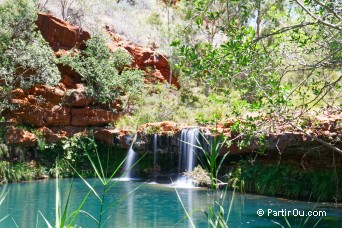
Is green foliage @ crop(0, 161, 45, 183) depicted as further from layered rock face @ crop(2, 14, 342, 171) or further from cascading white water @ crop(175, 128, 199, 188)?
cascading white water @ crop(175, 128, 199, 188)

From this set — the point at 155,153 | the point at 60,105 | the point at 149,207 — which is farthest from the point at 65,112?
the point at 149,207

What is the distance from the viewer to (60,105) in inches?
814

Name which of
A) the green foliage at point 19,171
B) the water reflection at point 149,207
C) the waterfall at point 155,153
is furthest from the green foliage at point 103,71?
the water reflection at point 149,207

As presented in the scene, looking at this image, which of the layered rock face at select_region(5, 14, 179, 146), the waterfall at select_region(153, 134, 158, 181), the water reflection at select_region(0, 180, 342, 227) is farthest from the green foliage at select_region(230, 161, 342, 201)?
the layered rock face at select_region(5, 14, 179, 146)

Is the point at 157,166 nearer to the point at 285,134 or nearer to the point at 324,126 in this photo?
the point at 285,134

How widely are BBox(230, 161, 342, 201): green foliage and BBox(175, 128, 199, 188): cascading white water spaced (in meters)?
2.77

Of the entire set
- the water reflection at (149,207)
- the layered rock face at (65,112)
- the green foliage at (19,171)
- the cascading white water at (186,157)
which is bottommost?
the water reflection at (149,207)

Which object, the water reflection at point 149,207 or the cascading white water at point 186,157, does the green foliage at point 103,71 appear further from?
the water reflection at point 149,207

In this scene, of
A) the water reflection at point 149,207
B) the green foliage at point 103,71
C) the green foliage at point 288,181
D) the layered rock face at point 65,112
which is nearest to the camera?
the water reflection at point 149,207

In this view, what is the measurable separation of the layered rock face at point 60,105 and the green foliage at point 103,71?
572 millimetres

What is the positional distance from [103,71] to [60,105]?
2760 millimetres

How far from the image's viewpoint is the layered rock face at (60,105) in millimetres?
20250

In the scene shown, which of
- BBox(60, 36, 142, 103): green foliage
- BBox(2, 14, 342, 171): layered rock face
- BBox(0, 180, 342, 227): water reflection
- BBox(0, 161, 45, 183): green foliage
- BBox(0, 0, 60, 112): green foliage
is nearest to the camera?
BBox(0, 180, 342, 227): water reflection

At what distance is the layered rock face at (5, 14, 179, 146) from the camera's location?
797 inches
